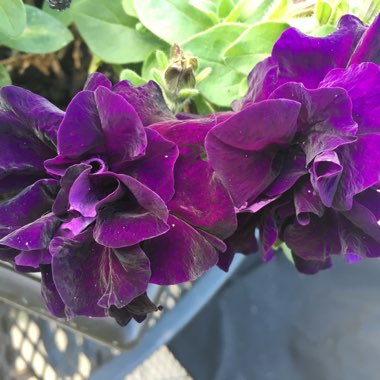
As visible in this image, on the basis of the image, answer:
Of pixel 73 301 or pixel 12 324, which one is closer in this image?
pixel 73 301

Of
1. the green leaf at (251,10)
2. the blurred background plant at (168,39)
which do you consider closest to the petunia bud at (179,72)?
the blurred background plant at (168,39)

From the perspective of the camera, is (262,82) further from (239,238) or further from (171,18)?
(171,18)

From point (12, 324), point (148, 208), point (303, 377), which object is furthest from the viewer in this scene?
point (303, 377)

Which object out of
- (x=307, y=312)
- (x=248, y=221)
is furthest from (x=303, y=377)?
(x=248, y=221)

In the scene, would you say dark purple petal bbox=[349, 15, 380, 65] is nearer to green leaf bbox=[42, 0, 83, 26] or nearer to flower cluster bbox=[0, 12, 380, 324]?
flower cluster bbox=[0, 12, 380, 324]

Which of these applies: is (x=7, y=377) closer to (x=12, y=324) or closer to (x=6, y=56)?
(x=12, y=324)

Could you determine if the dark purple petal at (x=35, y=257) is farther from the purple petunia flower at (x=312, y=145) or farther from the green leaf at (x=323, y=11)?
the green leaf at (x=323, y=11)

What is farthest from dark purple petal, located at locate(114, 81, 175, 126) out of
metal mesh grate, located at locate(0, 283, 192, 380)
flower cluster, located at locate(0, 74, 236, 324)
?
metal mesh grate, located at locate(0, 283, 192, 380)

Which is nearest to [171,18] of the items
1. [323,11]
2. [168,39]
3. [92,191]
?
[168,39]
